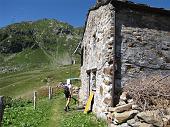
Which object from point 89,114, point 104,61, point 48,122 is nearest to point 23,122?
point 48,122

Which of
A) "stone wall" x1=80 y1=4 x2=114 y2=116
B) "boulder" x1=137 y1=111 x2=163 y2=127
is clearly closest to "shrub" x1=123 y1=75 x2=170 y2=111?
"stone wall" x1=80 y1=4 x2=114 y2=116

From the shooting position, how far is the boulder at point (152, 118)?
47.4 ft

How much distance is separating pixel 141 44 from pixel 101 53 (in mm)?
2533

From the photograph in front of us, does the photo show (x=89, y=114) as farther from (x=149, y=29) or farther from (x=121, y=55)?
(x=149, y=29)

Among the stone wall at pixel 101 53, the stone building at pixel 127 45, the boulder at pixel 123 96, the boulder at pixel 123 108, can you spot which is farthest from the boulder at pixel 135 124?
the stone wall at pixel 101 53

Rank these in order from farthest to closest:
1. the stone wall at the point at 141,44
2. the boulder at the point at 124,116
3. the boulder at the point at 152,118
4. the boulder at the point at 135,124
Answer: the stone wall at the point at 141,44
the boulder at the point at 124,116
the boulder at the point at 135,124
the boulder at the point at 152,118

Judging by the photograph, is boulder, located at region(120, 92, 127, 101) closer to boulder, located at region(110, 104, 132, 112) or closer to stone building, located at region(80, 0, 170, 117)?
stone building, located at region(80, 0, 170, 117)

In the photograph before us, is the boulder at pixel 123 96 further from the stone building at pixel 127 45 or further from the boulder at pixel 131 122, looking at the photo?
the boulder at pixel 131 122

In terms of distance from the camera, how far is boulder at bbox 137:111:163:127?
14.4m

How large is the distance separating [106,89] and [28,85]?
2080 inches

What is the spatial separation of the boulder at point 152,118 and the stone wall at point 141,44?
4.96m

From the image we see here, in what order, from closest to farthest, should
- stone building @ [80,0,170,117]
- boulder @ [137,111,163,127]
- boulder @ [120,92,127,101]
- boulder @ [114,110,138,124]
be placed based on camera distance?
1. boulder @ [137,111,163,127]
2. boulder @ [114,110,138,124]
3. boulder @ [120,92,127,101]
4. stone building @ [80,0,170,117]

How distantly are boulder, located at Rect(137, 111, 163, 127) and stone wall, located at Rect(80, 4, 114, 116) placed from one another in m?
4.67

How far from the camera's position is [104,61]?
68.7 feet
